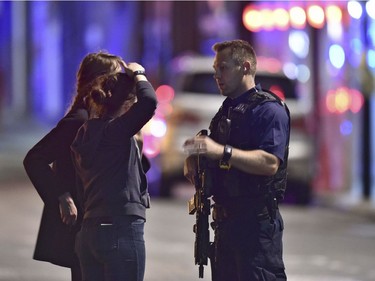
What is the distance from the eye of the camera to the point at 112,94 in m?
5.87

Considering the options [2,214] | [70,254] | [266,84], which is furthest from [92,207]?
[266,84]

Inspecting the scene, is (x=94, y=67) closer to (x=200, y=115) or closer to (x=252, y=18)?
(x=200, y=115)

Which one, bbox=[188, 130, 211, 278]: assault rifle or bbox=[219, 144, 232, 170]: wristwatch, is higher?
bbox=[219, 144, 232, 170]: wristwatch

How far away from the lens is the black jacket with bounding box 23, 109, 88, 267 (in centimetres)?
618

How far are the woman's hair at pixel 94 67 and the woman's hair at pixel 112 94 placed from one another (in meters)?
0.23

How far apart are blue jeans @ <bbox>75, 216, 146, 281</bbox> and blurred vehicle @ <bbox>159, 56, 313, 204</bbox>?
10370 mm

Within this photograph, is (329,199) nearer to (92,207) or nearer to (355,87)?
(355,87)

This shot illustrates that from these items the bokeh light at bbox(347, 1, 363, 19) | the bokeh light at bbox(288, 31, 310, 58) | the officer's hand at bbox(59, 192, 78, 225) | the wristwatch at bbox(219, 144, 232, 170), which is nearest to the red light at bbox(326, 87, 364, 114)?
the bokeh light at bbox(347, 1, 363, 19)

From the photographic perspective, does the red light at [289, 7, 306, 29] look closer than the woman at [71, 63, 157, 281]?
No

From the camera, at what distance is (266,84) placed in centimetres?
1684

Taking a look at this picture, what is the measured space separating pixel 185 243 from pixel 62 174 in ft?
20.8

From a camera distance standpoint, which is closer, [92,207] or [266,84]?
[92,207]

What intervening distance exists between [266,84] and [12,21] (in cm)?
3297

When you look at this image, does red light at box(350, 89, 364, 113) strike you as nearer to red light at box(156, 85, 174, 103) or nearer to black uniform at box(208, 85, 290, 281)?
red light at box(156, 85, 174, 103)
